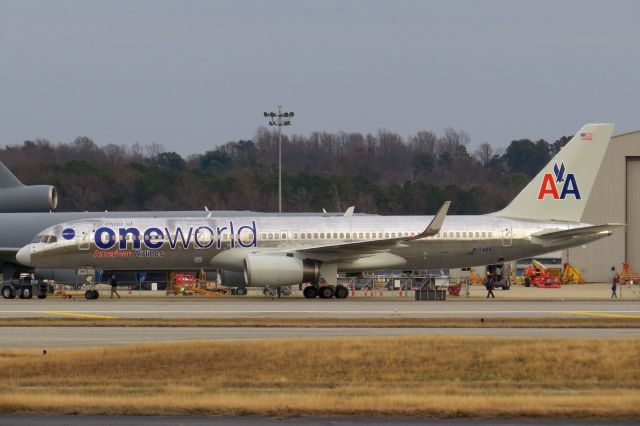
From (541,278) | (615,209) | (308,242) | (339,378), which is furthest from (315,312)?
(615,209)

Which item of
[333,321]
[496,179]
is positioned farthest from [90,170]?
[333,321]

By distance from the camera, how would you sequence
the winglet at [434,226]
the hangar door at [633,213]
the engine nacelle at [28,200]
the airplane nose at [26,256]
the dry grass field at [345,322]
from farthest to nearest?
the hangar door at [633,213] → the engine nacelle at [28,200] → the airplane nose at [26,256] → the winglet at [434,226] → the dry grass field at [345,322]

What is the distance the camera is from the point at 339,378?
62.7ft

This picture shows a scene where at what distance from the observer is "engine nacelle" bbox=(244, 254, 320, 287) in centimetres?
4257

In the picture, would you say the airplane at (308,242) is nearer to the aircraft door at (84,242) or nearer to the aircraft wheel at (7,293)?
the aircraft door at (84,242)

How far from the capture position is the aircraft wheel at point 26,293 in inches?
1845

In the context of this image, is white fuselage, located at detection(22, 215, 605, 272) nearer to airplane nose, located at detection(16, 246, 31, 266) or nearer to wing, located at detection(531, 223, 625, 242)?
airplane nose, located at detection(16, 246, 31, 266)

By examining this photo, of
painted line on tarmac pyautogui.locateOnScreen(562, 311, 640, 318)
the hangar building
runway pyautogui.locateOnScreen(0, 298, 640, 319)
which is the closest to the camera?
painted line on tarmac pyautogui.locateOnScreen(562, 311, 640, 318)

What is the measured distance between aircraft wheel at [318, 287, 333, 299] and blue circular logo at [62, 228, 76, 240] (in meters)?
10.2

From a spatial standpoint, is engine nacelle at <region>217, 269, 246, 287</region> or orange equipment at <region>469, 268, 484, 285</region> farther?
orange equipment at <region>469, 268, 484, 285</region>

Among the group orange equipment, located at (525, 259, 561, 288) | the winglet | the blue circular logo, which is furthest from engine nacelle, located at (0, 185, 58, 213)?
Answer: the winglet

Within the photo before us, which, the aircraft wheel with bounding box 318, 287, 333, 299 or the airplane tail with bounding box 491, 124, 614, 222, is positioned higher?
the airplane tail with bounding box 491, 124, 614, 222

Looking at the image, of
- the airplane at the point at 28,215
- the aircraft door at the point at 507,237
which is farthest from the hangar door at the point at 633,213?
the aircraft door at the point at 507,237

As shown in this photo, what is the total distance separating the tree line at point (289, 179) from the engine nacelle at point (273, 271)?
169ft
